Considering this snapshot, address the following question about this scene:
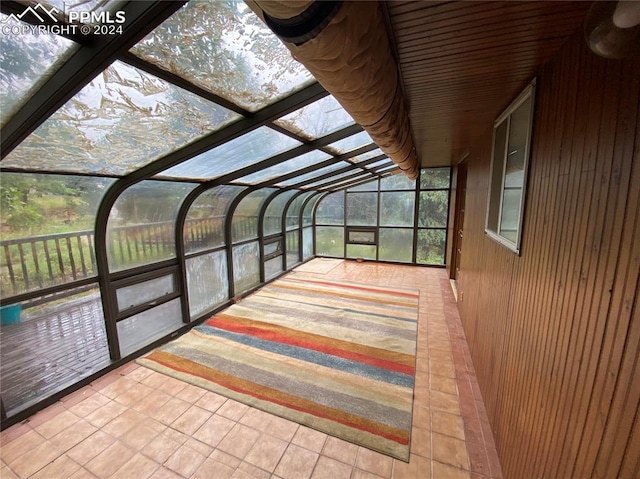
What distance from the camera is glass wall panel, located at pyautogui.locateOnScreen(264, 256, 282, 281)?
552cm

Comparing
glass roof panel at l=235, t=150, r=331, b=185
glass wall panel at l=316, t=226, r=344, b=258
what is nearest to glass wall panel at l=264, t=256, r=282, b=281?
glass wall panel at l=316, t=226, r=344, b=258

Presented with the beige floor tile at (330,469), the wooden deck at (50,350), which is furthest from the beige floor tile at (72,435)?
the beige floor tile at (330,469)

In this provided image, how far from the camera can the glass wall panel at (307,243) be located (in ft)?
23.7

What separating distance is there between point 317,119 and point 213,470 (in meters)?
2.85

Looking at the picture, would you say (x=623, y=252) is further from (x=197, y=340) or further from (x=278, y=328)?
(x=197, y=340)

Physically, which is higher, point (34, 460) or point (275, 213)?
point (275, 213)

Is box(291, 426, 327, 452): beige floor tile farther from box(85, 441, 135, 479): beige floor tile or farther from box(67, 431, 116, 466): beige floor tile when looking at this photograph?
box(67, 431, 116, 466): beige floor tile

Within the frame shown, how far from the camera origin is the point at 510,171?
2.02m

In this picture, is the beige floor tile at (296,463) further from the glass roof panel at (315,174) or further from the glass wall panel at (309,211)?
the glass wall panel at (309,211)

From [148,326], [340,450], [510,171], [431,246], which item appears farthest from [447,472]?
[431,246]

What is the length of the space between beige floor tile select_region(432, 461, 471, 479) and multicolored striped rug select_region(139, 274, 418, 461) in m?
0.21

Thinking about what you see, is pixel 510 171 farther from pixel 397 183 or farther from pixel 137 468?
pixel 397 183

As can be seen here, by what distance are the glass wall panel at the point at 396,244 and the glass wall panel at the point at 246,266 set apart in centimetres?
354

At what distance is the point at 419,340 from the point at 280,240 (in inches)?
152
